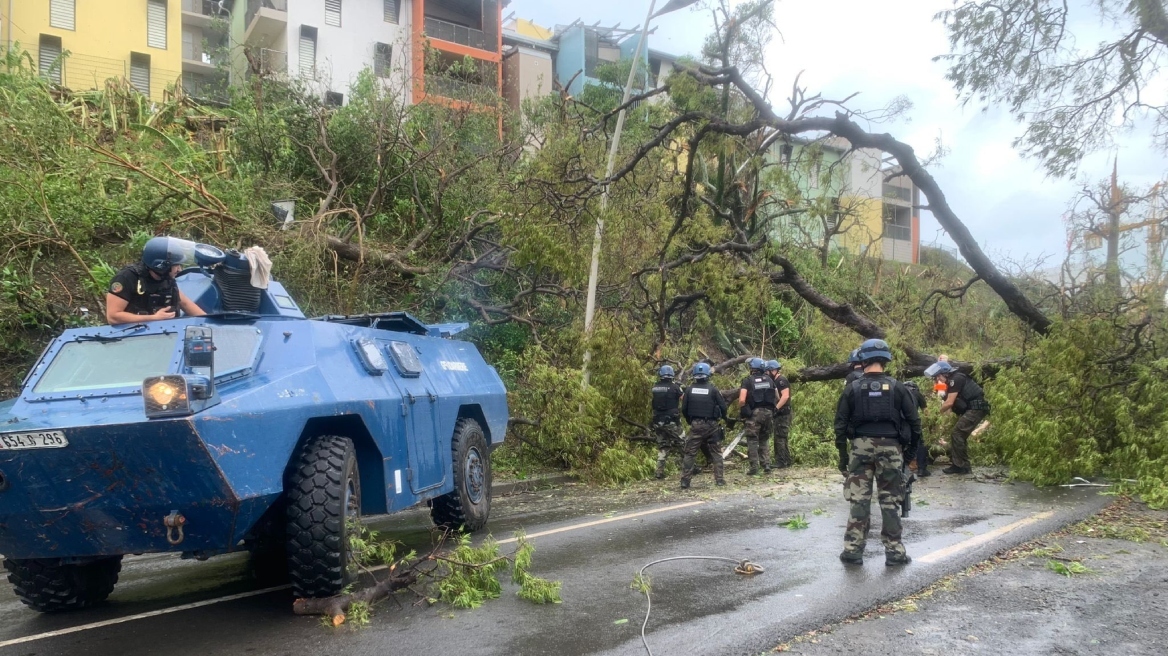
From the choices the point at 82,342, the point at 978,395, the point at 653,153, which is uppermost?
the point at 653,153

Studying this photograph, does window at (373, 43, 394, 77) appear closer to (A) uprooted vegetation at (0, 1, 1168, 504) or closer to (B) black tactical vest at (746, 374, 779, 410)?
(A) uprooted vegetation at (0, 1, 1168, 504)

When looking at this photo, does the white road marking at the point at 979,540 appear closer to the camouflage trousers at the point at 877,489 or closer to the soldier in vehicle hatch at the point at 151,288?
the camouflage trousers at the point at 877,489

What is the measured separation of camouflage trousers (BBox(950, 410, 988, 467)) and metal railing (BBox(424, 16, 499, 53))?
24942mm

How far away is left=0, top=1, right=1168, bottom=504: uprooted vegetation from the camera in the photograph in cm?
1178

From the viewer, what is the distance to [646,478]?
12.7 metres

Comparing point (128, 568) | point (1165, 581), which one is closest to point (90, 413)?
point (128, 568)

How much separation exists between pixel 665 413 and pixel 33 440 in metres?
8.85

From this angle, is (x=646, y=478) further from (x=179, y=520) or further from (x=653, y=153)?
(x=179, y=520)

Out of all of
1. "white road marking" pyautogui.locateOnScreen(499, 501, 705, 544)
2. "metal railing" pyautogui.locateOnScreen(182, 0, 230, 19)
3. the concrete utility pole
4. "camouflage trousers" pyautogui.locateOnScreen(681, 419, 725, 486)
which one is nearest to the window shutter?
"metal railing" pyautogui.locateOnScreen(182, 0, 230, 19)

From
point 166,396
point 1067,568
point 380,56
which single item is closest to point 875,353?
point 1067,568

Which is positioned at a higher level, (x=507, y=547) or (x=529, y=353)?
(x=529, y=353)

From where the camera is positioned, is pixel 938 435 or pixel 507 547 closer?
pixel 507 547

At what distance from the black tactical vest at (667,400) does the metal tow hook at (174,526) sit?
8.24 metres

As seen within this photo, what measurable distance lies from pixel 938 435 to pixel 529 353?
666 cm
